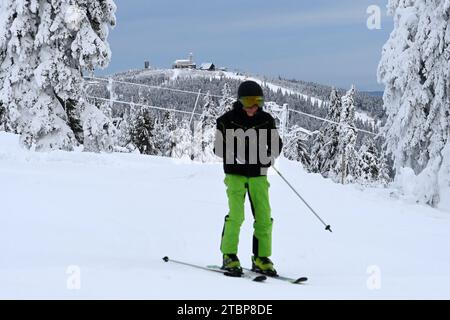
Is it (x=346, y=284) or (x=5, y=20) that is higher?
(x=5, y=20)

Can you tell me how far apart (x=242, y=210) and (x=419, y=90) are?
11.9m

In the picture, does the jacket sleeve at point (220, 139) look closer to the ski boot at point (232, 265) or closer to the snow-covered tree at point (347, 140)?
the ski boot at point (232, 265)

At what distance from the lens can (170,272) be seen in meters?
5.44

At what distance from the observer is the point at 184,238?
8484mm

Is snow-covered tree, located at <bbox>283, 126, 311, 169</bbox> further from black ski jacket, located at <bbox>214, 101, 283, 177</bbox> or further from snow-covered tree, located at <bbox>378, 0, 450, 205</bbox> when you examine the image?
black ski jacket, located at <bbox>214, 101, 283, 177</bbox>

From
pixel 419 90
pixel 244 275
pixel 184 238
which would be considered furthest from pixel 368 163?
pixel 244 275

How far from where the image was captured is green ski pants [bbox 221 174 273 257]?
597 cm

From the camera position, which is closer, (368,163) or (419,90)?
(419,90)

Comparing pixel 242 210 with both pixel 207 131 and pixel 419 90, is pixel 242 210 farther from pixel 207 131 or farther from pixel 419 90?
pixel 207 131

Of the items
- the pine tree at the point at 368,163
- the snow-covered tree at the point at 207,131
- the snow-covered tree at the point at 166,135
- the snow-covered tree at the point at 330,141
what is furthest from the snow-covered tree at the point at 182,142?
the pine tree at the point at 368,163
